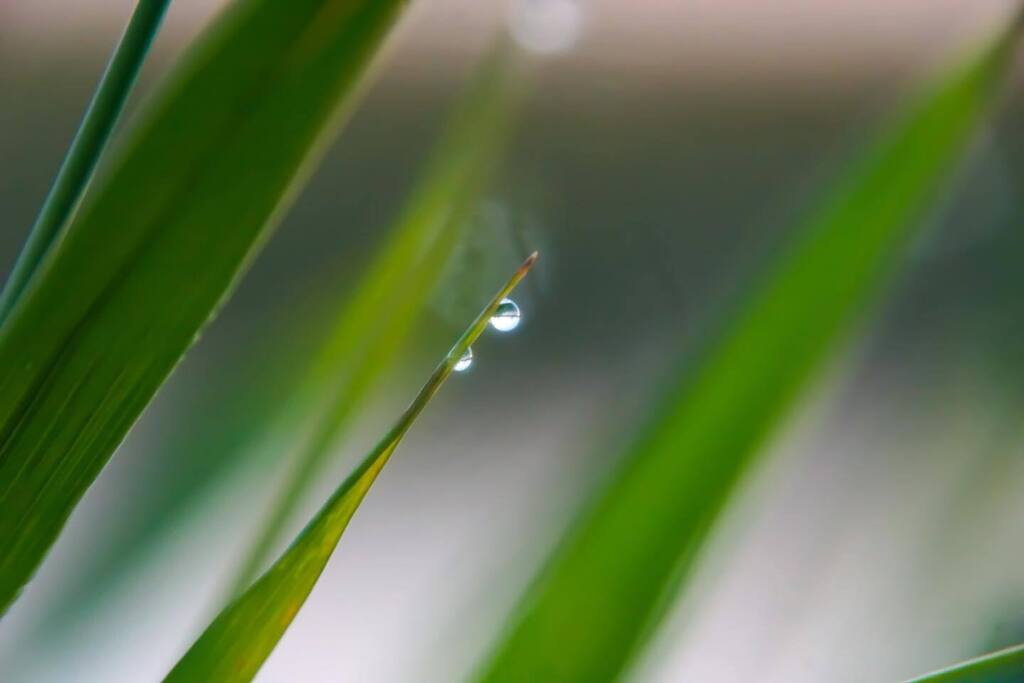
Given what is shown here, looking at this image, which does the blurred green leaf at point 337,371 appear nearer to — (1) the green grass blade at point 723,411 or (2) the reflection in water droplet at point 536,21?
(2) the reflection in water droplet at point 536,21

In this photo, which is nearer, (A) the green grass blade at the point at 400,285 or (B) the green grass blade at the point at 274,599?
(B) the green grass blade at the point at 274,599

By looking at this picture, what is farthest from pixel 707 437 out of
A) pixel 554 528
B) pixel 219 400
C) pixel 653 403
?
pixel 219 400

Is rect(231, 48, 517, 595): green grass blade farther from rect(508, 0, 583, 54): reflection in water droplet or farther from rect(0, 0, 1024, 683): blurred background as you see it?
rect(0, 0, 1024, 683): blurred background

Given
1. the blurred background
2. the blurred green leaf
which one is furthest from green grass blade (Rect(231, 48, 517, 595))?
the blurred background

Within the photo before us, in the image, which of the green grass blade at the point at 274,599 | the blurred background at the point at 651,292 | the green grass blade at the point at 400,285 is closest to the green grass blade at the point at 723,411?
the green grass blade at the point at 274,599

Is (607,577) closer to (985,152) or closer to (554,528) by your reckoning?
(554,528)

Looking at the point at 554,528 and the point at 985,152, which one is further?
the point at 985,152

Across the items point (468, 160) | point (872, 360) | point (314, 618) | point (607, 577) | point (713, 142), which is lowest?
point (314, 618)
